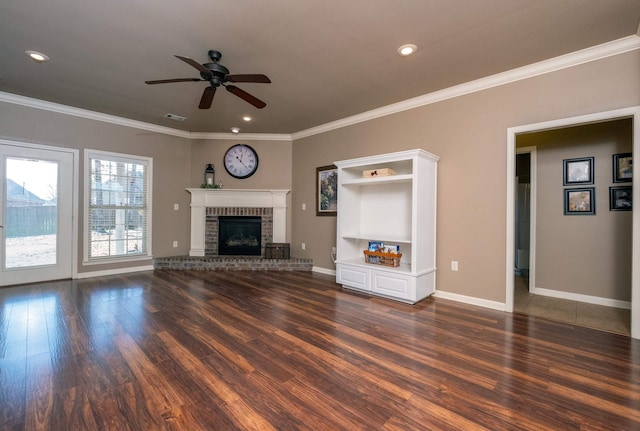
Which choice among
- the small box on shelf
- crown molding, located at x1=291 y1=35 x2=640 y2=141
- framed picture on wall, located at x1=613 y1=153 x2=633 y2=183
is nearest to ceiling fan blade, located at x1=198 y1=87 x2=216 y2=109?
crown molding, located at x1=291 y1=35 x2=640 y2=141

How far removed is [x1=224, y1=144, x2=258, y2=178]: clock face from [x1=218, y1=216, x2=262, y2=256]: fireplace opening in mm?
906

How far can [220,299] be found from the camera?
11.7 ft

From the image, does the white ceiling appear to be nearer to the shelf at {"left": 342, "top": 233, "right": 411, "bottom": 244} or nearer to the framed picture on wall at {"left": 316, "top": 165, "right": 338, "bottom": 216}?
the framed picture on wall at {"left": 316, "top": 165, "right": 338, "bottom": 216}

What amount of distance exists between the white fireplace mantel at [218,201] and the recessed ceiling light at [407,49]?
3455mm

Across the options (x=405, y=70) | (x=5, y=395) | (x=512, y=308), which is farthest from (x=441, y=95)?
(x=5, y=395)

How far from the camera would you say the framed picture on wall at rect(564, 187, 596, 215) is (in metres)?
3.64

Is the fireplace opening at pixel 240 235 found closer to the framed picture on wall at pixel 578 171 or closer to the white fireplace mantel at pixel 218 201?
the white fireplace mantel at pixel 218 201

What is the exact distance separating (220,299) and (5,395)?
1.98 meters

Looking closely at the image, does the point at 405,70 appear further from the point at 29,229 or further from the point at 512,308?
the point at 29,229

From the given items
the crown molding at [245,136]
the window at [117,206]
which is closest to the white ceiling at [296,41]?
the window at [117,206]

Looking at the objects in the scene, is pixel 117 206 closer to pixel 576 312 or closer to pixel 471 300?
pixel 471 300

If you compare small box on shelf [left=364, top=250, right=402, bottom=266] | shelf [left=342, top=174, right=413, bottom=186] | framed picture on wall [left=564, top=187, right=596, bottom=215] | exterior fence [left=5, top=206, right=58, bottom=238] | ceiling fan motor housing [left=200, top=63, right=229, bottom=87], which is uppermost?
ceiling fan motor housing [left=200, top=63, right=229, bottom=87]

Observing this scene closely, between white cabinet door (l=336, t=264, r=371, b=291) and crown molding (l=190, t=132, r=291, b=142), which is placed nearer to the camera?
white cabinet door (l=336, t=264, r=371, b=291)

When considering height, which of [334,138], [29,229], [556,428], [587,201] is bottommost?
[556,428]
